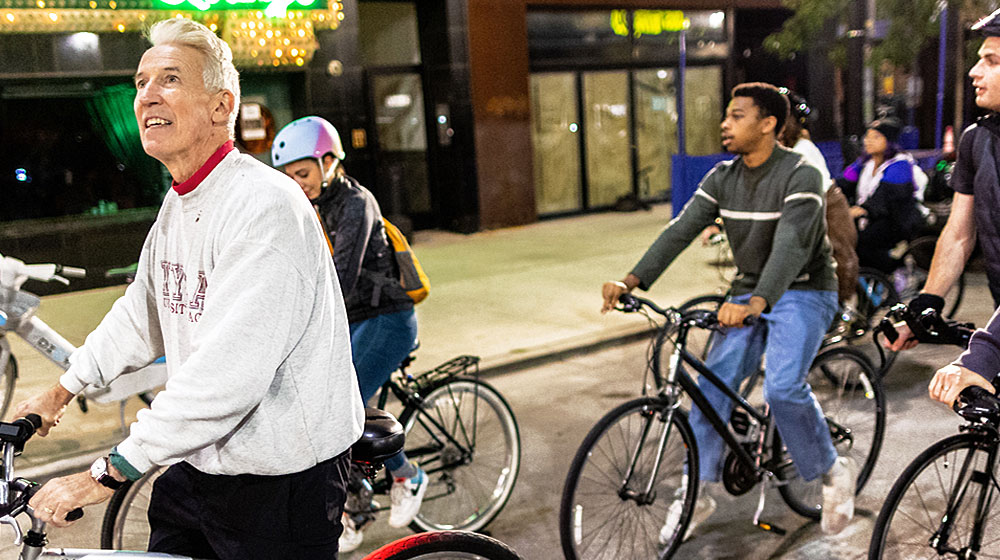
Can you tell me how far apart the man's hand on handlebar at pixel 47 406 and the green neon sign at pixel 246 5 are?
9.59m

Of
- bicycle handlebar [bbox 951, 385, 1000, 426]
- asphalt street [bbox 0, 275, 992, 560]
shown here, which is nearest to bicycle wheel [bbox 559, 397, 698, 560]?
asphalt street [bbox 0, 275, 992, 560]

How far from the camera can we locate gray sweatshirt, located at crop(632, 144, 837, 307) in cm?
405

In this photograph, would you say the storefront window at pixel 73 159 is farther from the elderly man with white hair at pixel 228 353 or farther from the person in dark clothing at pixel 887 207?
the elderly man with white hair at pixel 228 353

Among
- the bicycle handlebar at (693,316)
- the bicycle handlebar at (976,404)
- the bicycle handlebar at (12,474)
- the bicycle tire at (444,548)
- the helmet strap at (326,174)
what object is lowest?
the bicycle tire at (444,548)

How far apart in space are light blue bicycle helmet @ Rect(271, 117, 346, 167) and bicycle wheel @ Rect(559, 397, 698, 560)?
62.2 inches

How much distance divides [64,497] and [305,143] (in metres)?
2.20

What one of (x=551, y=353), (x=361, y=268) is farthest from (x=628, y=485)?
(x=551, y=353)

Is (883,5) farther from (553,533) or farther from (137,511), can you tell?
(137,511)

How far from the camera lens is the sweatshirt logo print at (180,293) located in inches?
83.9

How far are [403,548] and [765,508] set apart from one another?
2.88 meters

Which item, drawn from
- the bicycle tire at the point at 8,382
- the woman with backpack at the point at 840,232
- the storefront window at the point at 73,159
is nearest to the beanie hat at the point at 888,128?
the woman with backpack at the point at 840,232

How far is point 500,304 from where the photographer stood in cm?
958

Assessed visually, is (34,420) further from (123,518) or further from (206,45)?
(123,518)

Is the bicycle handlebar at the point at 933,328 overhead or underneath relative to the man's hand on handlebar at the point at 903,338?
overhead
